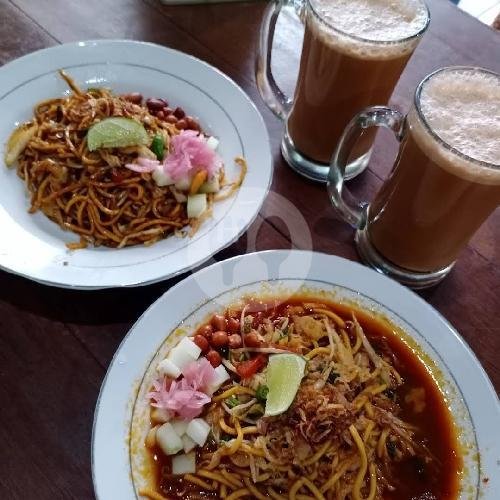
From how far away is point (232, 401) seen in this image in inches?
46.8

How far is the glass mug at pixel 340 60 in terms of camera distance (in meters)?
1.31

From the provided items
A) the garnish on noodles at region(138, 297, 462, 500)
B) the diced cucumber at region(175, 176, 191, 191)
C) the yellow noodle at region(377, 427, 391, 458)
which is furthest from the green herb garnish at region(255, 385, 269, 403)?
the diced cucumber at region(175, 176, 191, 191)

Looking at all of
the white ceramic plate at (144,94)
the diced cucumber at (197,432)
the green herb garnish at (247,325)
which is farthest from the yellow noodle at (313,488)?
the white ceramic plate at (144,94)

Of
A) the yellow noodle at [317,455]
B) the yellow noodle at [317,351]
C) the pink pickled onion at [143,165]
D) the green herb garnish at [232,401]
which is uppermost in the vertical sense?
the yellow noodle at [317,351]

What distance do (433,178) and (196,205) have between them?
57 cm

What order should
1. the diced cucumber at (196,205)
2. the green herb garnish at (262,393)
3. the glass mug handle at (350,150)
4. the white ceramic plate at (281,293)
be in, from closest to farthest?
the white ceramic plate at (281,293)
the green herb garnish at (262,393)
the glass mug handle at (350,150)
the diced cucumber at (196,205)

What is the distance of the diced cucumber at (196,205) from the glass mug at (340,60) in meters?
0.33

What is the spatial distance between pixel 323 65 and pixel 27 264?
0.83 meters

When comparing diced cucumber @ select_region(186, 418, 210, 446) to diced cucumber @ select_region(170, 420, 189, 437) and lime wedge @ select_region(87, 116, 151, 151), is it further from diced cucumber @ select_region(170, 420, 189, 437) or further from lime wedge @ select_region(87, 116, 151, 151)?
lime wedge @ select_region(87, 116, 151, 151)

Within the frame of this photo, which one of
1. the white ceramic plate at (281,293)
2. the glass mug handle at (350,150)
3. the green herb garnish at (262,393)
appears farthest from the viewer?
the glass mug handle at (350,150)

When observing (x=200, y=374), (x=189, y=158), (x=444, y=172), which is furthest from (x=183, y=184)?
(x=444, y=172)

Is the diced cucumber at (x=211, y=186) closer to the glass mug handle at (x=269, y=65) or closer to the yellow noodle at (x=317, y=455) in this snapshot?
the glass mug handle at (x=269, y=65)

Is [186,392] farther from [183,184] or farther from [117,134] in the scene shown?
[117,134]

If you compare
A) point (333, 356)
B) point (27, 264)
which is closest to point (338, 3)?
point (333, 356)
